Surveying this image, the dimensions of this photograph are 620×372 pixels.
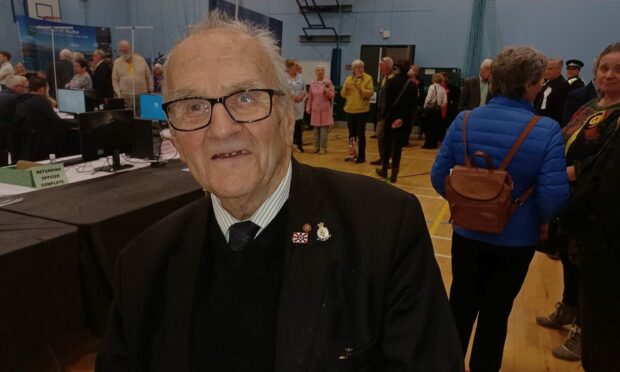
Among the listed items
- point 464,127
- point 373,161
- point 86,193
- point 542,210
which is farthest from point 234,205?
point 373,161

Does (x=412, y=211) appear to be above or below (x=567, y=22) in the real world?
below

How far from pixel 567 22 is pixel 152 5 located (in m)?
12.7

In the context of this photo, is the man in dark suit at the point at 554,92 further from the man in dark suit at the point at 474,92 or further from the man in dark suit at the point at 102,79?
the man in dark suit at the point at 102,79

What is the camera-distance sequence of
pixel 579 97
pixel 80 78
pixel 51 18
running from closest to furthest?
pixel 579 97, pixel 80 78, pixel 51 18

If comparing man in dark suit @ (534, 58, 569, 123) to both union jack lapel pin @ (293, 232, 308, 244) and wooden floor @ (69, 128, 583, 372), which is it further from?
union jack lapel pin @ (293, 232, 308, 244)

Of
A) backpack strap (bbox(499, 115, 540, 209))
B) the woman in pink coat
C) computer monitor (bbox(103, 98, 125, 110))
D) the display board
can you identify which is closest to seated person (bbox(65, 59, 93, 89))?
computer monitor (bbox(103, 98, 125, 110))

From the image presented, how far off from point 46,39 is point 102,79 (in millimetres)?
3936

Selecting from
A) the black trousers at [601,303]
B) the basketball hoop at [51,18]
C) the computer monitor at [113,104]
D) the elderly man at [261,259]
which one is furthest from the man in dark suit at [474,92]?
the basketball hoop at [51,18]

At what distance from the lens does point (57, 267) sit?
7.61ft

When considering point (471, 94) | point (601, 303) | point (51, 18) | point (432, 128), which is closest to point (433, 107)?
point (432, 128)

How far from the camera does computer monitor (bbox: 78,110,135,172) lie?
3619 mm

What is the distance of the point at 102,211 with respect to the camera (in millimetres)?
2705

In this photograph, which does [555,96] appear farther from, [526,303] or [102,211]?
[102,211]

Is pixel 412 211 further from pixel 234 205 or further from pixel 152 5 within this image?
pixel 152 5
